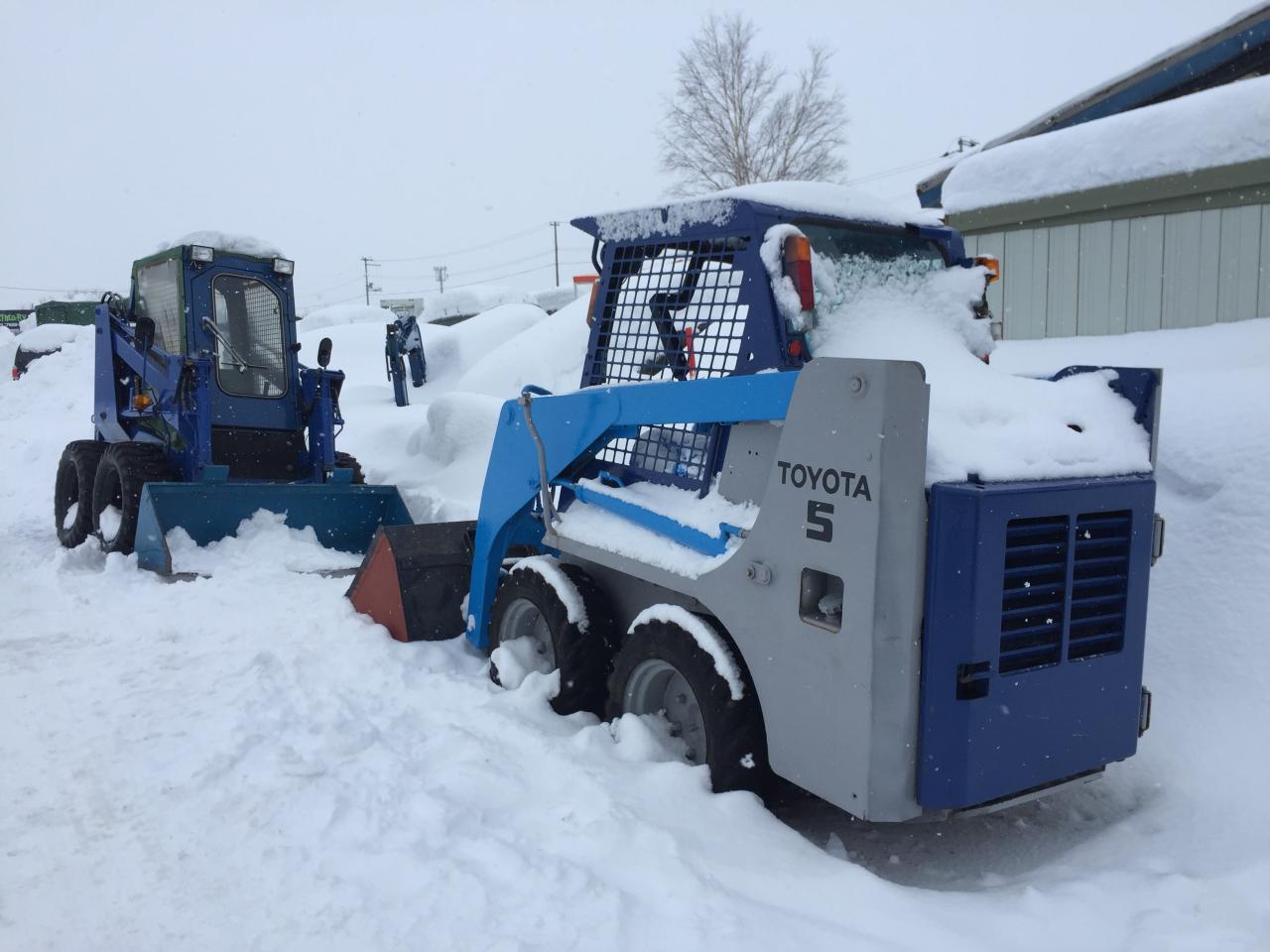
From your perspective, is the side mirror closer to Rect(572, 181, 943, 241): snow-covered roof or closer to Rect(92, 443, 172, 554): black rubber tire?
Rect(92, 443, 172, 554): black rubber tire

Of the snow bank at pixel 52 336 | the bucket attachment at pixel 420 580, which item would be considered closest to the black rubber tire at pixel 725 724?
the bucket attachment at pixel 420 580

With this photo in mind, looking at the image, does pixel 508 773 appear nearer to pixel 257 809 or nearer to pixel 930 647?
pixel 257 809

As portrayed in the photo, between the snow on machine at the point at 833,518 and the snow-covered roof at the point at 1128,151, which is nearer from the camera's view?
the snow on machine at the point at 833,518

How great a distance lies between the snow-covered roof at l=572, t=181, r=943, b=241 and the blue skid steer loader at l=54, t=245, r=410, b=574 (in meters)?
4.39

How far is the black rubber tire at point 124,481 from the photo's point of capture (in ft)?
24.2

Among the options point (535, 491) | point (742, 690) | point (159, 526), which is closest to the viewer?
point (742, 690)

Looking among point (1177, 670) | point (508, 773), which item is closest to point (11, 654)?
point (508, 773)

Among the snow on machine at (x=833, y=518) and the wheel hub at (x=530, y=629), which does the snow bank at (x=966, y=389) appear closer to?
the snow on machine at (x=833, y=518)

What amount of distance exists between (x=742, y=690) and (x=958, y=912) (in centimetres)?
85

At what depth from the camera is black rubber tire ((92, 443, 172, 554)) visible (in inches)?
290

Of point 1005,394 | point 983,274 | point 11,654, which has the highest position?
point 983,274

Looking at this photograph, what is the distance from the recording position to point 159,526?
675 centimetres

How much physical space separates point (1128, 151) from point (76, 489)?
9.03 metres

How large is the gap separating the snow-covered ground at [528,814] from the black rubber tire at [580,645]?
11 cm
